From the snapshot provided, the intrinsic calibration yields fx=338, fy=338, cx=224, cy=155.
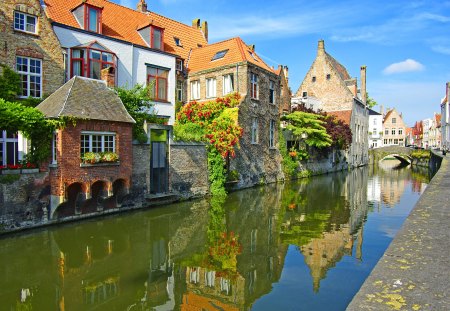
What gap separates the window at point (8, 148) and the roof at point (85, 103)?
1724 millimetres

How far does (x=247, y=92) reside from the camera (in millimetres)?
24469

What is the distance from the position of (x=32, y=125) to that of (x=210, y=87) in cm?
1554

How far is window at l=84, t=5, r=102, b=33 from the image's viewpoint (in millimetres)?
19219

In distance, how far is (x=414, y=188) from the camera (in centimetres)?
2553

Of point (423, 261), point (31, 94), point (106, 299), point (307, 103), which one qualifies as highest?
point (307, 103)

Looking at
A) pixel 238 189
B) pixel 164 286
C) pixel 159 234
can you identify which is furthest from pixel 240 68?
pixel 164 286

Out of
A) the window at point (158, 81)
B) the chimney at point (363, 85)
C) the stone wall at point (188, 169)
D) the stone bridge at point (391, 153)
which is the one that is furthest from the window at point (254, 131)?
the stone bridge at point (391, 153)

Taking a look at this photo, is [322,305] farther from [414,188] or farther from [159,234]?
[414,188]

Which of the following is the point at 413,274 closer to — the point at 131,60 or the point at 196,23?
the point at 131,60

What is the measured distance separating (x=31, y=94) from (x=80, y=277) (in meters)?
10.6

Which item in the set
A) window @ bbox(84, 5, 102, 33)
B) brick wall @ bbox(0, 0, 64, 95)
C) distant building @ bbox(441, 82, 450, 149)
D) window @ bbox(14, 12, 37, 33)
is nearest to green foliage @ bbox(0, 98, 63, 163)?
brick wall @ bbox(0, 0, 64, 95)

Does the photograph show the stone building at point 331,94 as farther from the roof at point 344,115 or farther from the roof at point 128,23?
the roof at point 128,23

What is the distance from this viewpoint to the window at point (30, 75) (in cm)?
1520

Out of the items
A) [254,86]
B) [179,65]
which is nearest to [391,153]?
[254,86]
